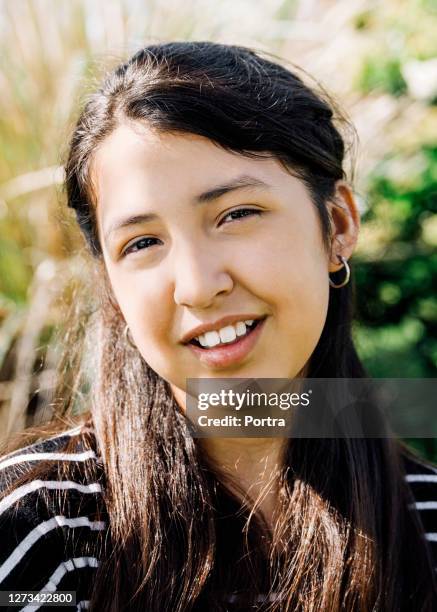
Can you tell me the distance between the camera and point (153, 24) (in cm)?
338

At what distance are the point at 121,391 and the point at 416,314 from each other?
1711mm

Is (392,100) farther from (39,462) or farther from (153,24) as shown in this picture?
(39,462)

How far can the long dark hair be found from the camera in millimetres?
1432

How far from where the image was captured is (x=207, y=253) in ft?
4.41

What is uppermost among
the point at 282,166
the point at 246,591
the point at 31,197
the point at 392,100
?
the point at 392,100

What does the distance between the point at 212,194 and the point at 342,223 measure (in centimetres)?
44

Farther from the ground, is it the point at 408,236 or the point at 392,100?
the point at 392,100

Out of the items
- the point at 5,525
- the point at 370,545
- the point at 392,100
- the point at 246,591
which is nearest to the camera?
the point at 5,525

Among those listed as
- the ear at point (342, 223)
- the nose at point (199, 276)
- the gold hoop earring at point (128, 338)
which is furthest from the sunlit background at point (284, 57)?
the nose at point (199, 276)

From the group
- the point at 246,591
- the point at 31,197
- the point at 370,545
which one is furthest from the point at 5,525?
the point at 31,197

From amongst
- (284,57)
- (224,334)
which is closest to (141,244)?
(224,334)

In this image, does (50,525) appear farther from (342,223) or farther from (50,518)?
(342,223)

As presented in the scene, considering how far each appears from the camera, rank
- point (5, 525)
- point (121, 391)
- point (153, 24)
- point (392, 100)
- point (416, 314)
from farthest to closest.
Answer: point (392, 100) < point (153, 24) < point (416, 314) < point (121, 391) < point (5, 525)

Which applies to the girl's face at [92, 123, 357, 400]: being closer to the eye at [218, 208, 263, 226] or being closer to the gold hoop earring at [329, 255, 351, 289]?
the eye at [218, 208, 263, 226]
